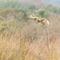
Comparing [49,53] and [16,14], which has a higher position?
[49,53]

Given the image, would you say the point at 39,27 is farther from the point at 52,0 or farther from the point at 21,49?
the point at 52,0

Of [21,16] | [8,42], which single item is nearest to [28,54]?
[8,42]

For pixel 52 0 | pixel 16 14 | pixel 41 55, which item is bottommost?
pixel 52 0

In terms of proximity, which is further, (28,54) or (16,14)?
(16,14)

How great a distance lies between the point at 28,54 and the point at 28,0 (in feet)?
60.9

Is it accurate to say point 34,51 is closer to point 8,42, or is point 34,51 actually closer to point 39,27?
point 8,42

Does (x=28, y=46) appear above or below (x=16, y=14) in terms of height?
above

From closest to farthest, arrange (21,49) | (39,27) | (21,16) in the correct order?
(21,49) → (39,27) → (21,16)

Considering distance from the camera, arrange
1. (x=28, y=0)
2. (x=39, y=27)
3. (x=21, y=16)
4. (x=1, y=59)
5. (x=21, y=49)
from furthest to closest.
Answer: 1. (x=28, y=0)
2. (x=21, y=16)
3. (x=39, y=27)
4. (x=21, y=49)
5. (x=1, y=59)

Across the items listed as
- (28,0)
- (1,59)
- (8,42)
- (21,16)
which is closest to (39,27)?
(21,16)

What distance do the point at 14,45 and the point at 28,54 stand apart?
0.38 meters

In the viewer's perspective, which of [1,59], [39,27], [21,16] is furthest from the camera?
[21,16]

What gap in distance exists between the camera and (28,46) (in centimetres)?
508

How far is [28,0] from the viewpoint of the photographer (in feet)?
76.3
